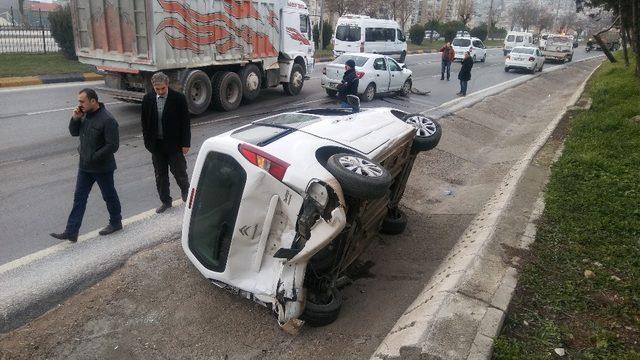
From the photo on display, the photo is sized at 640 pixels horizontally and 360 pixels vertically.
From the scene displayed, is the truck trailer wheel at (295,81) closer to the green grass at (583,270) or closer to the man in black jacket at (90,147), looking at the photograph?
the green grass at (583,270)

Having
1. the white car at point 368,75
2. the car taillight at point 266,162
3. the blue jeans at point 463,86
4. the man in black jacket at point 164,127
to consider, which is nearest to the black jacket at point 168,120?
the man in black jacket at point 164,127

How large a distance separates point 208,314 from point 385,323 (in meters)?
1.42

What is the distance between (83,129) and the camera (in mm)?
5035

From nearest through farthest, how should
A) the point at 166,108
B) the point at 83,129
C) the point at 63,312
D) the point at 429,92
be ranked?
1. the point at 63,312
2. the point at 83,129
3. the point at 166,108
4. the point at 429,92

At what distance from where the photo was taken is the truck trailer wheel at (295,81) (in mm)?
15867

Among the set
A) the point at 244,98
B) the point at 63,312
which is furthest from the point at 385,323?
the point at 244,98

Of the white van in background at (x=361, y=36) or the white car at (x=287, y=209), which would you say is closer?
the white car at (x=287, y=209)

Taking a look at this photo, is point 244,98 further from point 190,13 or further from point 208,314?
point 208,314

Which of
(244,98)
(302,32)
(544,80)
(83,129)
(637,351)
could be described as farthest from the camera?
(544,80)

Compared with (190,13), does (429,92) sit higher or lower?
lower

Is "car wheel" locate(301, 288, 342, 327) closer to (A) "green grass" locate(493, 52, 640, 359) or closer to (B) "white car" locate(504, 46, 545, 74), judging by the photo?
(A) "green grass" locate(493, 52, 640, 359)

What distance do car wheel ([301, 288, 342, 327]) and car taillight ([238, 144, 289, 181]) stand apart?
1.06 m

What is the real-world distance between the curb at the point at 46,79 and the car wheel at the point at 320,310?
14.0 metres

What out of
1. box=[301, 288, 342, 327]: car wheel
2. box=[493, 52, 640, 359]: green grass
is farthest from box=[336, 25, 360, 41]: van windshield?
box=[301, 288, 342, 327]: car wheel
